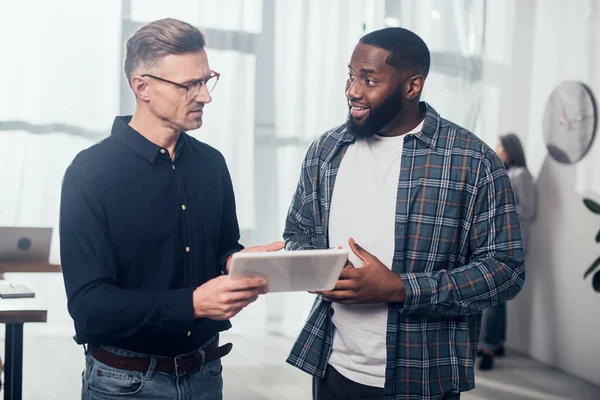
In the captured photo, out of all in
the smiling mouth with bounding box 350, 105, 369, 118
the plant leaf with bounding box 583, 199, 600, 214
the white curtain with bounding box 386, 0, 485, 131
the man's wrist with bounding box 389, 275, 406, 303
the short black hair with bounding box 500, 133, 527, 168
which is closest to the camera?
the man's wrist with bounding box 389, 275, 406, 303

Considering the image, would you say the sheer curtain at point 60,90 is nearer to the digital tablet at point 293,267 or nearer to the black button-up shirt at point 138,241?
the black button-up shirt at point 138,241

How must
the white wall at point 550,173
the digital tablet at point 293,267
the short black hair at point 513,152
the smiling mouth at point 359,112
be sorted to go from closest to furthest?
the digital tablet at point 293,267 < the smiling mouth at point 359,112 < the white wall at point 550,173 < the short black hair at point 513,152

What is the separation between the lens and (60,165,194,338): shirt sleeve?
4.86 ft

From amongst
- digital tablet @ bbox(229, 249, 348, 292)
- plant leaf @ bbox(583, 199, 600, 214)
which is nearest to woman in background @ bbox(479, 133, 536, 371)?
plant leaf @ bbox(583, 199, 600, 214)

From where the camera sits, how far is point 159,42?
5.41 feet

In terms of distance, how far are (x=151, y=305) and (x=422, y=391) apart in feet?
2.49

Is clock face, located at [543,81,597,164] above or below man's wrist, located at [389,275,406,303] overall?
above

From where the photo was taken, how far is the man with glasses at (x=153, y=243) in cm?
150

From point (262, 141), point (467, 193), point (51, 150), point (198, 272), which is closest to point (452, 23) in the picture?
point (262, 141)

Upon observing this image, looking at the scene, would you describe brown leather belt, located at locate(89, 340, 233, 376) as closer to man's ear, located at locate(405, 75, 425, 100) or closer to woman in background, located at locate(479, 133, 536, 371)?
man's ear, located at locate(405, 75, 425, 100)

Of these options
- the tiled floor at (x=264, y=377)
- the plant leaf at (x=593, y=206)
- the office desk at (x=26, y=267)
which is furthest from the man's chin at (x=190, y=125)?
the tiled floor at (x=264, y=377)

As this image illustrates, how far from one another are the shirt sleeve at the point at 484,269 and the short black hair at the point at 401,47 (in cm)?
36

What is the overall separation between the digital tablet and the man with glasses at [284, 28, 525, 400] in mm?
162

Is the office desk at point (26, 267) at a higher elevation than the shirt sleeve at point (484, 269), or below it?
below
